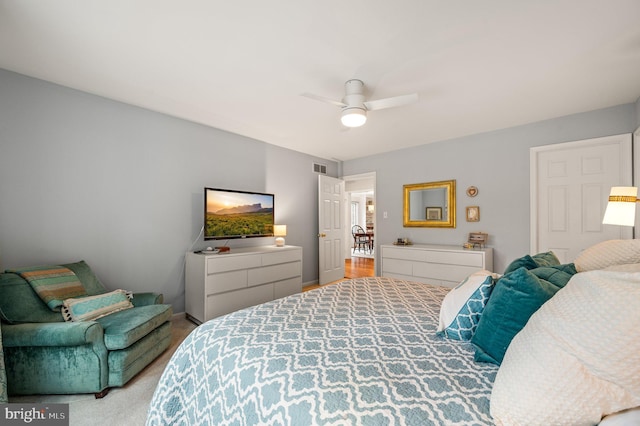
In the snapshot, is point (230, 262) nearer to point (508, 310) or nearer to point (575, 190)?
point (508, 310)

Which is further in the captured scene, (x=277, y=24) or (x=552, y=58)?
(x=552, y=58)

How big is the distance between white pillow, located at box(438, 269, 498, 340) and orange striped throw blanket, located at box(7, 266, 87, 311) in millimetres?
2708

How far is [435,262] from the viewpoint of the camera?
3947mm

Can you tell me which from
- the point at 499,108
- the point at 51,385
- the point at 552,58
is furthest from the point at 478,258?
the point at 51,385

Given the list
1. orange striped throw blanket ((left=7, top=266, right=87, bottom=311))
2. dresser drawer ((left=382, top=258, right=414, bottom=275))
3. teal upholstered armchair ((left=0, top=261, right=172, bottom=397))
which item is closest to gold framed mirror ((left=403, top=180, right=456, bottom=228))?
dresser drawer ((left=382, top=258, right=414, bottom=275))

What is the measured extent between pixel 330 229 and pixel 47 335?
400 centimetres

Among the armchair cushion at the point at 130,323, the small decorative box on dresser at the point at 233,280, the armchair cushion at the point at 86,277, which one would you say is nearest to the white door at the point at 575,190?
the small decorative box on dresser at the point at 233,280

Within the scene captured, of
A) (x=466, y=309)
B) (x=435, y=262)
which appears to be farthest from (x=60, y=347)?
(x=435, y=262)

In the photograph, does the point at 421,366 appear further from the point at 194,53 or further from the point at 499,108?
the point at 499,108

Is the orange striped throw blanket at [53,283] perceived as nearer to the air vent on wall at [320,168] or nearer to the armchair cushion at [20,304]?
the armchair cushion at [20,304]

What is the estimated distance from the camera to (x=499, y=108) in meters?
3.09

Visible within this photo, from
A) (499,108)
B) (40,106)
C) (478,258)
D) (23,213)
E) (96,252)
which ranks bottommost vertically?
(478,258)

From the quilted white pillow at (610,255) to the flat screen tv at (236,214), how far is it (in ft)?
11.2

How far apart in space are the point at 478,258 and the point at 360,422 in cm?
348
